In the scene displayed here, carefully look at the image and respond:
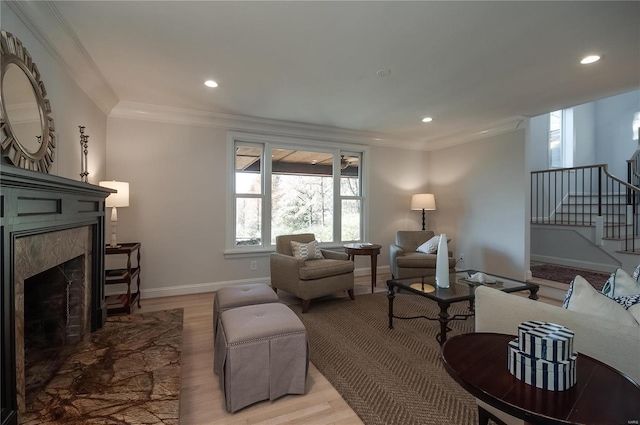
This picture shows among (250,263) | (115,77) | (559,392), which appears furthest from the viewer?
(250,263)

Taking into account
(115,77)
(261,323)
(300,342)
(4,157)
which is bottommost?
(300,342)

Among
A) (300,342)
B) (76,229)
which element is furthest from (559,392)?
(76,229)

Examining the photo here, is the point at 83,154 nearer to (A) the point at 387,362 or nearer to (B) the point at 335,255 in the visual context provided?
(B) the point at 335,255

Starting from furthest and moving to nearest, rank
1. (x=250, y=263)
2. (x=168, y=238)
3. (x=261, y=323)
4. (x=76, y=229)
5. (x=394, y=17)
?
(x=250, y=263) < (x=168, y=238) < (x=76, y=229) < (x=394, y=17) < (x=261, y=323)

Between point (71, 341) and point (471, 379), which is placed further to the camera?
point (71, 341)

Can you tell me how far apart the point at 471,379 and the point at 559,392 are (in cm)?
25

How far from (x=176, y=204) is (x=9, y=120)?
2260 mm

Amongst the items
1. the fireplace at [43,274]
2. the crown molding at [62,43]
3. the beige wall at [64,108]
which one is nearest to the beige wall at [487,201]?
the fireplace at [43,274]

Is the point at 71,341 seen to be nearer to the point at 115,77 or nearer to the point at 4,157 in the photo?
the point at 4,157

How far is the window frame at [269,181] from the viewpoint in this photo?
407 cm

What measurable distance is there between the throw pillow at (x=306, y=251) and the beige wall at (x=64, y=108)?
2.30m

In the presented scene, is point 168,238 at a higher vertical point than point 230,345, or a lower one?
higher

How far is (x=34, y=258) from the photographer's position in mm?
1523

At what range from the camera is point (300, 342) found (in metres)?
1.84
